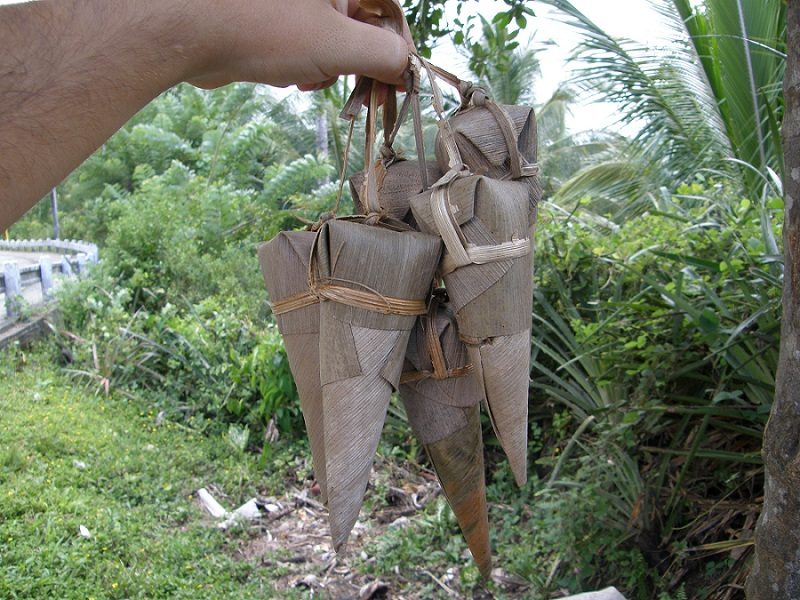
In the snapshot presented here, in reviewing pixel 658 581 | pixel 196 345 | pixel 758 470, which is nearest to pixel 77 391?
pixel 196 345

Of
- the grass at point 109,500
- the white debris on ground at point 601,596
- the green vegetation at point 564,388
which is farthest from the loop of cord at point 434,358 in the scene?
the grass at point 109,500

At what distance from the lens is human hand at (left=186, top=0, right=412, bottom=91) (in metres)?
0.77

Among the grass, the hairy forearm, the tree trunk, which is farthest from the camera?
the grass

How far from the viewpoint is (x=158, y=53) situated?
716 mm

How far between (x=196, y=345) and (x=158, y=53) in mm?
4379

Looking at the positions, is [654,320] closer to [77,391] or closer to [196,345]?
[196,345]

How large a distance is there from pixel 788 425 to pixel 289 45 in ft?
3.28

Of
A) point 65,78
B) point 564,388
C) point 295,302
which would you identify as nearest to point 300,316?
point 295,302

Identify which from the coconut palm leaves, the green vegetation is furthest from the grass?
the coconut palm leaves

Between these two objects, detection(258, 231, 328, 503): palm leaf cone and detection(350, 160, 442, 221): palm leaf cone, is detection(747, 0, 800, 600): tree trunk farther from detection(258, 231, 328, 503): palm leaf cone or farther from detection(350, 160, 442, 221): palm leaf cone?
detection(258, 231, 328, 503): palm leaf cone

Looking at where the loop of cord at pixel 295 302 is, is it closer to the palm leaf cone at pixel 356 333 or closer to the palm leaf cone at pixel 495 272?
the palm leaf cone at pixel 356 333

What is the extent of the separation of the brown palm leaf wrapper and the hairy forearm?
1.28 ft

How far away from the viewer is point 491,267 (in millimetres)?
935

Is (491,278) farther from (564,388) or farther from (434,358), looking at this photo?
(564,388)
